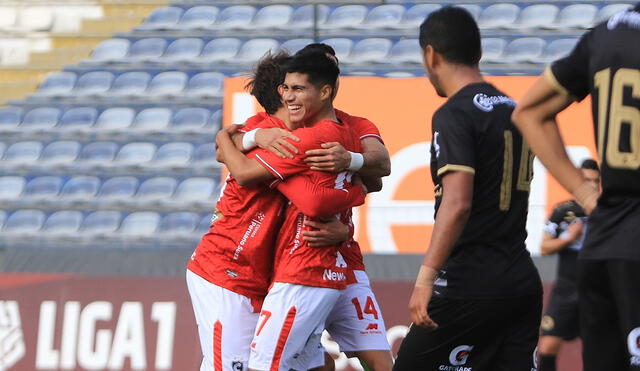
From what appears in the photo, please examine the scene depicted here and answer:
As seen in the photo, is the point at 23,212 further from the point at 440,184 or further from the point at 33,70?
the point at 440,184

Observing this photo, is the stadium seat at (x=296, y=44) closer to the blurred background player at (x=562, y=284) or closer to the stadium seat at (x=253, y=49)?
the stadium seat at (x=253, y=49)

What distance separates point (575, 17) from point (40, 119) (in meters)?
5.86

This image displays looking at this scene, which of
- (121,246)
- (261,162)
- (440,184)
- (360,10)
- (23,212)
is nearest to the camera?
(440,184)

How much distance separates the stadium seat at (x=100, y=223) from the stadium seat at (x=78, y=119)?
1.17 meters

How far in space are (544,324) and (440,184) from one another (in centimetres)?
425

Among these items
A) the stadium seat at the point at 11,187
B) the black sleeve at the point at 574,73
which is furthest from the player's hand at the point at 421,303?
the stadium seat at the point at 11,187

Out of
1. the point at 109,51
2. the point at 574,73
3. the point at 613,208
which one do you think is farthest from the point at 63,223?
the point at 613,208

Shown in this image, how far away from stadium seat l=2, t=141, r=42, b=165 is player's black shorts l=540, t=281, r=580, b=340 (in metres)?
5.87

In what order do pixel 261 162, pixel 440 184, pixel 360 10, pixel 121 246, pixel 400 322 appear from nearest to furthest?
pixel 440 184, pixel 261 162, pixel 400 322, pixel 121 246, pixel 360 10

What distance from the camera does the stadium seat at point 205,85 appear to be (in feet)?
36.3

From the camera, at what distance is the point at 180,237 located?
32.7 ft

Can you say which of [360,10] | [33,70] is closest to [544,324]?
[360,10]

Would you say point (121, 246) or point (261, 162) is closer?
point (261, 162)

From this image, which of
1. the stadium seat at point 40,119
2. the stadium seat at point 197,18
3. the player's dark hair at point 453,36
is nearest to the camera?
the player's dark hair at point 453,36
